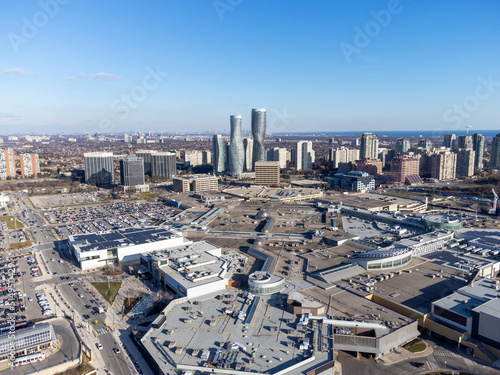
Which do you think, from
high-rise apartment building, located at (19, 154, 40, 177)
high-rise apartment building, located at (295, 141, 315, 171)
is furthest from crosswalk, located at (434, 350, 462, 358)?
high-rise apartment building, located at (19, 154, 40, 177)

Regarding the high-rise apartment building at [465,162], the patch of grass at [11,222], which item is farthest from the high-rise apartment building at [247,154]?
the patch of grass at [11,222]

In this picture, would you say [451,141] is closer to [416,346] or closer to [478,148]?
[478,148]

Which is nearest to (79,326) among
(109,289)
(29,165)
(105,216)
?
(109,289)

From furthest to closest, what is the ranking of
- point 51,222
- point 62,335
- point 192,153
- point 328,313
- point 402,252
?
point 192,153
point 51,222
point 402,252
point 328,313
point 62,335

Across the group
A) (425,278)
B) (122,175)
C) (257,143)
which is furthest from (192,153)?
(425,278)

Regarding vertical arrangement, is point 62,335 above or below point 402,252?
below

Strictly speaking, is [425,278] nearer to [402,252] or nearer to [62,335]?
[402,252]

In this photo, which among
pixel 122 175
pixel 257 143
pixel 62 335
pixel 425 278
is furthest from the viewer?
pixel 257 143
